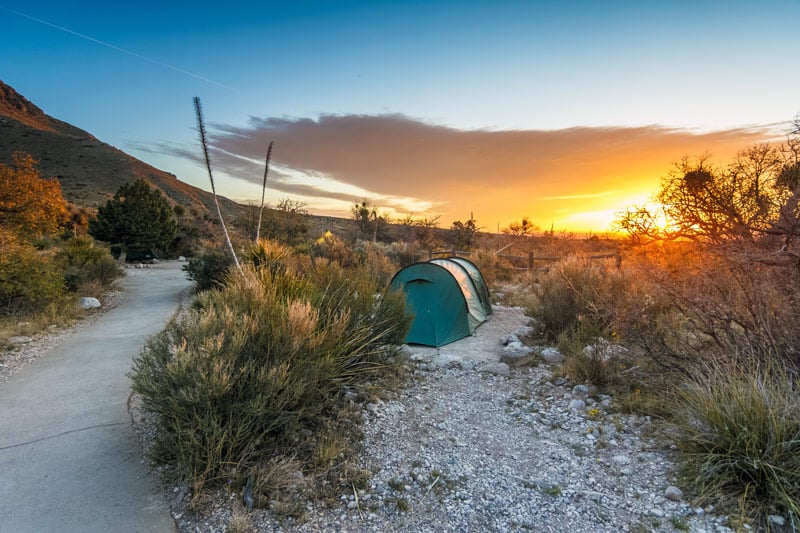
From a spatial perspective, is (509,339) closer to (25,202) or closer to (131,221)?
(25,202)

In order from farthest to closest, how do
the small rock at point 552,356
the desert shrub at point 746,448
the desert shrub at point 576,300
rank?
the desert shrub at point 576,300
the small rock at point 552,356
the desert shrub at point 746,448

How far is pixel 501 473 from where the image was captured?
3.79 meters

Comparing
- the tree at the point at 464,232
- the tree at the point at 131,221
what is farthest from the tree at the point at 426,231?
the tree at the point at 131,221

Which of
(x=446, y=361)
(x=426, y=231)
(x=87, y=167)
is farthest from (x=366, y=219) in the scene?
(x=87, y=167)

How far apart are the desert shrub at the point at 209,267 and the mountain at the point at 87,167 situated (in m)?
31.6

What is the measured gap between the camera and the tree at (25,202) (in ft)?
42.4

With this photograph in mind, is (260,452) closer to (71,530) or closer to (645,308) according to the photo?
(71,530)

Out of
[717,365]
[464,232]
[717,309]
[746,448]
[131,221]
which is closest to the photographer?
[746,448]

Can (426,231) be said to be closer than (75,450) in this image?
No

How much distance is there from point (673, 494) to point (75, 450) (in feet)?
17.8

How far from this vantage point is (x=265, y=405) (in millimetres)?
3711

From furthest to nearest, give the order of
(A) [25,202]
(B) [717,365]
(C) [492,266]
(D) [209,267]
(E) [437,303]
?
(C) [492,266]
(A) [25,202]
(D) [209,267]
(E) [437,303]
(B) [717,365]

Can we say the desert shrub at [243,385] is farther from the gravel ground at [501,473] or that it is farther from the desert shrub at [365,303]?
the desert shrub at [365,303]

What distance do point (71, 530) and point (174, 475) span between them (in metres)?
0.73
